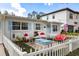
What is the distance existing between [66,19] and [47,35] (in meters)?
0.41

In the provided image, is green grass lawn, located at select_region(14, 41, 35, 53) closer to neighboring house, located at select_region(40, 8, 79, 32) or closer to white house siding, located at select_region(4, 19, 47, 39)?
white house siding, located at select_region(4, 19, 47, 39)

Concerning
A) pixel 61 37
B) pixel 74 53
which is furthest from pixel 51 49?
pixel 74 53

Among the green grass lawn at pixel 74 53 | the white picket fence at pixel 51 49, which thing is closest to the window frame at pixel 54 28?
the white picket fence at pixel 51 49

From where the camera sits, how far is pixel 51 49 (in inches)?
90.1

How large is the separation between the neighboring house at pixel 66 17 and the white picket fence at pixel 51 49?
23 cm

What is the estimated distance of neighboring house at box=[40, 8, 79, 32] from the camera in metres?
2.36

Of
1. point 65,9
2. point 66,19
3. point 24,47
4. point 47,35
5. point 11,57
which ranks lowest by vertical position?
point 11,57

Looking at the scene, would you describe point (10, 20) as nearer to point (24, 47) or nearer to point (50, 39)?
point (24, 47)

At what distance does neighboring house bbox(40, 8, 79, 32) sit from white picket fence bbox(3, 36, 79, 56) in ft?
0.74

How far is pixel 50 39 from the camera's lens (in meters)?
2.32

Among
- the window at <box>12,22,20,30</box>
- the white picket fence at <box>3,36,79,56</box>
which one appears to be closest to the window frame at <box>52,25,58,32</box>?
the white picket fence at <box>3,36,79,56</box>

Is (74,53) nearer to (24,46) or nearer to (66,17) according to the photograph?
(66,17)

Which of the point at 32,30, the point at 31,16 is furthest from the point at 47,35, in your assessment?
the point at 31,16

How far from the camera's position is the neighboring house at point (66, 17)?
2363mm
